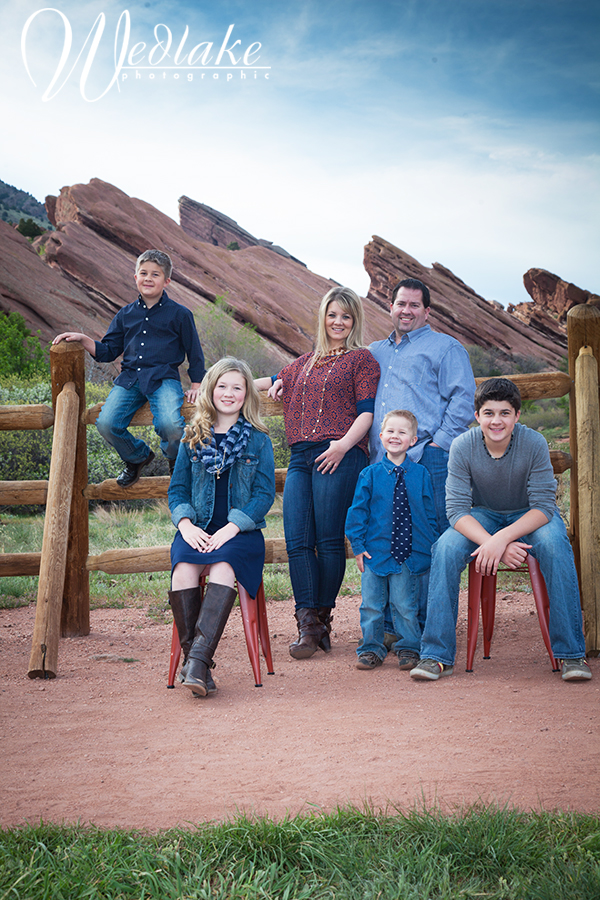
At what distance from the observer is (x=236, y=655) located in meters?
4.41

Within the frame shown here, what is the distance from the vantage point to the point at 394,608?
12.8 ft

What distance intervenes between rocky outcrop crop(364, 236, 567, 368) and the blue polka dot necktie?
163ft

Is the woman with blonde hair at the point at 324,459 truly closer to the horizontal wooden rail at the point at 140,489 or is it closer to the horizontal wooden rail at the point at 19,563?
the horizontal wooden rail at the point at 140,489

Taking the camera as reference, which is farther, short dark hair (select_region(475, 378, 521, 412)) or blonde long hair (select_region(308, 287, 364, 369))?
blonde long hair (select_region(308, 287, 364, 369))

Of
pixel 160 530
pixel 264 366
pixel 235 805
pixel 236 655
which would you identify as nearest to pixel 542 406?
pixel 264 366

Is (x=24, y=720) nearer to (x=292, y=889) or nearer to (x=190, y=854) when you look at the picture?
(x=190, y=854)

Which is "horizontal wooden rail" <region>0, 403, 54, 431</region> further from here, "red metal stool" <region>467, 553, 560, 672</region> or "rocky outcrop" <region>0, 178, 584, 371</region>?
"rocky outcrop" <region>0, 178, 584, 371</region>

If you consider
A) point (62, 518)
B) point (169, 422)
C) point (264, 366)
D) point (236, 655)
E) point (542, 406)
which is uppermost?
point (264, 366)

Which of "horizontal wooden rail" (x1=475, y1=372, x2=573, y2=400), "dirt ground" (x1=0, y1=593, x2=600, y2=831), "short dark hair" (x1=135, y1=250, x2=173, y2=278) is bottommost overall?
"dirt ground" (x1=0, y1=593, x2=600, y2=831)

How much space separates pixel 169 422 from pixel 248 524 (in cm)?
111

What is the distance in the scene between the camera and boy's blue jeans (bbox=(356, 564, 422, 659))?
3834mm

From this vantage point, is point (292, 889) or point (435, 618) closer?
point (292, 889)

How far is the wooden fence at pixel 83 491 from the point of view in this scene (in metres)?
4.10

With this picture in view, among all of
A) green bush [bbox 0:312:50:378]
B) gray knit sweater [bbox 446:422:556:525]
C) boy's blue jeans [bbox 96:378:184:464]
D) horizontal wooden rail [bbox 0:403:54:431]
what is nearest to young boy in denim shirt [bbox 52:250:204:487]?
boy's blue jeans [bbox 96:378:184:464]
